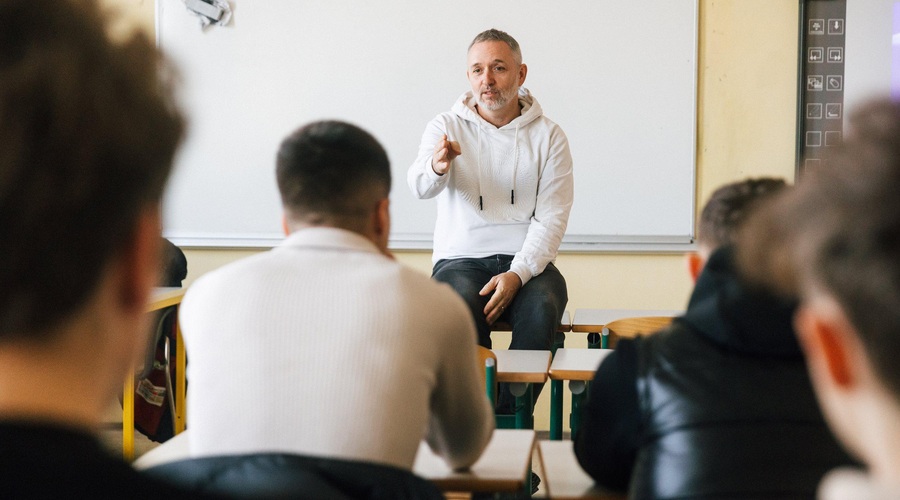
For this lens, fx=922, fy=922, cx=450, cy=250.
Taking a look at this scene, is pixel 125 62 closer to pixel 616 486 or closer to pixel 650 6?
pixel 616 486

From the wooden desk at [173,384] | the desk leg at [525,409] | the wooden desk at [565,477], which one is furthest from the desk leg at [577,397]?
the wooden desk at [173,384]

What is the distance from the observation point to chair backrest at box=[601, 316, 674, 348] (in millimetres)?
3042

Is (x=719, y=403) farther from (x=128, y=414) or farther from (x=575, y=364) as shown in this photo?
(x=128, y=414)

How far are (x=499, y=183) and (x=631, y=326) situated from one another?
881mm

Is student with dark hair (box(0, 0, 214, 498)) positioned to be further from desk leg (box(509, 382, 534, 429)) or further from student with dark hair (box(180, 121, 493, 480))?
desk leg (box(509, 382, 534, 429))

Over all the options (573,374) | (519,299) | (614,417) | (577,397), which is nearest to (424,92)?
(519,299)

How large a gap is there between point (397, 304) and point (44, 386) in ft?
2.82

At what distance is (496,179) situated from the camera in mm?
3691

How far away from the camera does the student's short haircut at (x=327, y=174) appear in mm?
1522

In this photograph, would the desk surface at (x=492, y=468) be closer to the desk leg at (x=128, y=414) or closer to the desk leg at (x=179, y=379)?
the desk leg at (x=128, y=414)

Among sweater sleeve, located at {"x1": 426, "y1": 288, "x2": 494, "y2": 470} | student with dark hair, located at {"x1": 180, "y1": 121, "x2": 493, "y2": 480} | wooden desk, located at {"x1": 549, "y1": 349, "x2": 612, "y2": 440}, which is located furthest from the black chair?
A: wooden desk, located at {"x1": 549, "y1": 349, "x2": 612, "y2": 440}

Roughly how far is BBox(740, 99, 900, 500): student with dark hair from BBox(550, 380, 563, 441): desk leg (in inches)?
90.7

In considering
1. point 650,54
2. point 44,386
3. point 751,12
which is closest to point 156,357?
point 650,54

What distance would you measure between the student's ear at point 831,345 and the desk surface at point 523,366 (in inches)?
71.9
